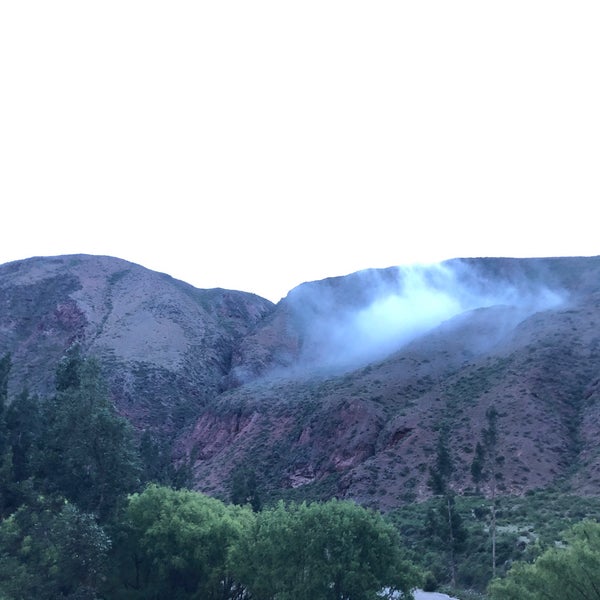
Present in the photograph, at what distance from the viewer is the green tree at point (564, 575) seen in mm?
16109

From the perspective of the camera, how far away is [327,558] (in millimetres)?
21469

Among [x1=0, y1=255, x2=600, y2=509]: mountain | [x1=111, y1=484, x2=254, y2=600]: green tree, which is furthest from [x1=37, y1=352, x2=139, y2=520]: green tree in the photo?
[x1=0, y1=255, x2=600, y2=509]: mountain

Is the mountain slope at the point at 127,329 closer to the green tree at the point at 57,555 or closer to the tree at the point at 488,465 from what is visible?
the tree at the point at 488,465

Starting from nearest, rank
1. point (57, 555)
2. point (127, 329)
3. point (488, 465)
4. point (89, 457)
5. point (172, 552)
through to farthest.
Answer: point (57, 555) → point (172, 552) → point (89, 457) → point (488, 465) → point (127, 329)

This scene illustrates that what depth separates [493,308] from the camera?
86500mm

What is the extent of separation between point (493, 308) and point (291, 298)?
134 ft

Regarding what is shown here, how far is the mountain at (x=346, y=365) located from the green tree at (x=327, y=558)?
2827 centimetres

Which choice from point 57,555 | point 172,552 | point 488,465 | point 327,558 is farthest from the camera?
point 488,465

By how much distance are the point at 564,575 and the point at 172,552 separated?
49.8ft

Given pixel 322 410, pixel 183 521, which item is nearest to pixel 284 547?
pixel 183 521

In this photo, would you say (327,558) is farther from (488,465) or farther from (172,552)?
(488,465)

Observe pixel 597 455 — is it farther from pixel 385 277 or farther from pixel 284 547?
pixel 385 277

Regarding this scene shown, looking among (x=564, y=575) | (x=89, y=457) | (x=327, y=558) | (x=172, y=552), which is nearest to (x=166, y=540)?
(x=172, y=552)

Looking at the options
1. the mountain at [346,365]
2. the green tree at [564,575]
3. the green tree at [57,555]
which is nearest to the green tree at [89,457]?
the green tree at [57,555]
